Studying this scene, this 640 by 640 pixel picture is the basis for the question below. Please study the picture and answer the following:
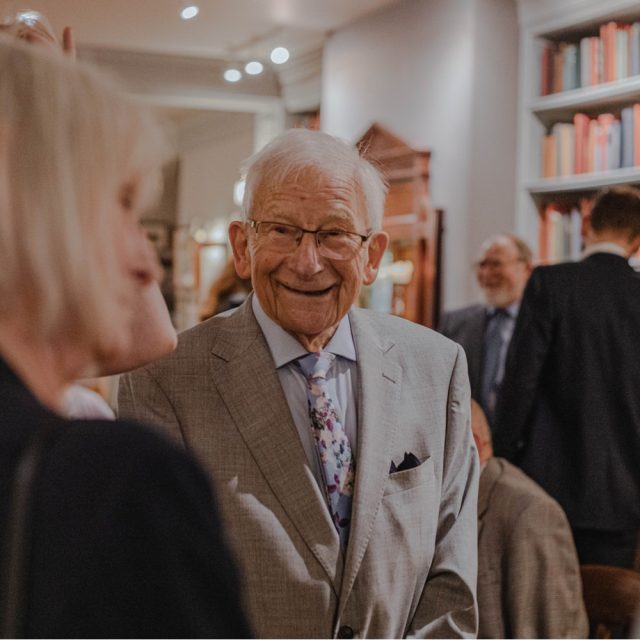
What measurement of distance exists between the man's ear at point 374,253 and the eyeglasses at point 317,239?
7 cm

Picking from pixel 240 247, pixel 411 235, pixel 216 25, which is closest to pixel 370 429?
pixel 240 247

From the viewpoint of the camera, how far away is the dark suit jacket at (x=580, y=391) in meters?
3.64

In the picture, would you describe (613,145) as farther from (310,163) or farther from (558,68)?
(310,163)

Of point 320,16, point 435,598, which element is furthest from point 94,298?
point 320,16

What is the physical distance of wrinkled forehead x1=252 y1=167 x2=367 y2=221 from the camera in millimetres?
1737

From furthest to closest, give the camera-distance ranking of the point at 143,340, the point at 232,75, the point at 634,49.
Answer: the point at 232,75, the point at 634,49, the point at 143,340

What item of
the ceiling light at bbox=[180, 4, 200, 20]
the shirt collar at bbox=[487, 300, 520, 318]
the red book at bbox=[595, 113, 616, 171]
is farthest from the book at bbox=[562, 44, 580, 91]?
the ceiling light at bbox=[180, 4, 200, 20]

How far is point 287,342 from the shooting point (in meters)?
1.74

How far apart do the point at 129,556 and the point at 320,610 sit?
0.93 meters

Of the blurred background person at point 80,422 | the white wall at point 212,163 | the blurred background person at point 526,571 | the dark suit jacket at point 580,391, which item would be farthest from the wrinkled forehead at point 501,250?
the white wall at point 212,163

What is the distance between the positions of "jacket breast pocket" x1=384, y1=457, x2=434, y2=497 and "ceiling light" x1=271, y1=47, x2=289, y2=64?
6.01m

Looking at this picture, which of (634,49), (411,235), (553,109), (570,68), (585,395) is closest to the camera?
(585,395)

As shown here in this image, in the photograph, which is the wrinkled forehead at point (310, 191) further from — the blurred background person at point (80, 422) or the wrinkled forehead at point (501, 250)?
the wrinkled forehead at point (501, 250)

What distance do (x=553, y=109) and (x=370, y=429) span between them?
13.7ft
